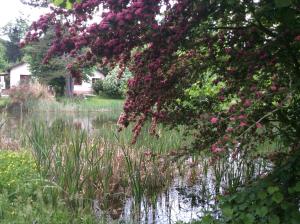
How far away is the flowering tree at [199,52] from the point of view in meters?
3.13

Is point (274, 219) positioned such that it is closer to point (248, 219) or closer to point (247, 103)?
point (248, 219)

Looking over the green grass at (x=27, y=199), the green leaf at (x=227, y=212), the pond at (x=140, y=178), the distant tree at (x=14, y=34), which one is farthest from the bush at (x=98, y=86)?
the green leaf at (x=227, y=212)

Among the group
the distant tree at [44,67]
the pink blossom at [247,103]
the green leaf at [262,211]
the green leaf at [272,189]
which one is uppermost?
the distant tree at [44,67]

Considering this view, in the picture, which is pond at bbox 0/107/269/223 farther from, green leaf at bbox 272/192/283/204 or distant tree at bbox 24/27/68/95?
distant tree at bbox 24/27/68/95

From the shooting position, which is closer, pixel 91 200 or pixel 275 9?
pixel 275 9

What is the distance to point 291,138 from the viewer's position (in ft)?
13.7

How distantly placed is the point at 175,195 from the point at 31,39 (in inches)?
154

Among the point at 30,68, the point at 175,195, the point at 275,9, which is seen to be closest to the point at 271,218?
the point at 275,9

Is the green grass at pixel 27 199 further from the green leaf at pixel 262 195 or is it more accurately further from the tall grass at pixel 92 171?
the green leaf at pixel 262 195

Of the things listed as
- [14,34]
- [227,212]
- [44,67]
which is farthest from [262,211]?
[14,34]

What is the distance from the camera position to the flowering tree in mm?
3135

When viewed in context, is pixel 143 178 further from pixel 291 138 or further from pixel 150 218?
pixel 291 138

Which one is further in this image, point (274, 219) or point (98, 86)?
point (98, 86)

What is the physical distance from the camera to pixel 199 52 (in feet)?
14.4
